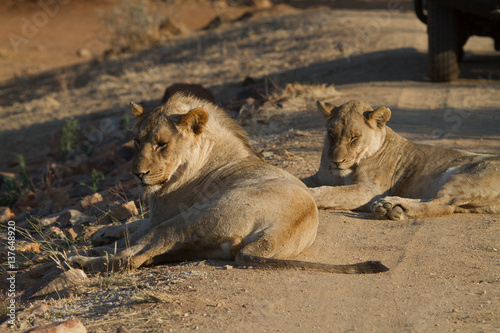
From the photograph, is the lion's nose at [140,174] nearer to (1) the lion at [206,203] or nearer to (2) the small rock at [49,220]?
(1) the lion at [206,203]

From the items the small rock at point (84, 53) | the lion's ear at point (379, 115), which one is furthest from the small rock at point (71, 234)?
the small rock at point (84, 53)

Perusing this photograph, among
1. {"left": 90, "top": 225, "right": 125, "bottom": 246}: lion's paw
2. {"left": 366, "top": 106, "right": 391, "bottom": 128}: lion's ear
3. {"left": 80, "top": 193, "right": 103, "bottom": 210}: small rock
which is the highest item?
{"left": 366, "top": 106, "right": 391, "bottom": 128}: lion's ear

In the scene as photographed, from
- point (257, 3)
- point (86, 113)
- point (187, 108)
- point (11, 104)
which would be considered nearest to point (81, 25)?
point (257, 3)

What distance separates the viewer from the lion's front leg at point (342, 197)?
641cm

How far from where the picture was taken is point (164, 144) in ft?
17.2

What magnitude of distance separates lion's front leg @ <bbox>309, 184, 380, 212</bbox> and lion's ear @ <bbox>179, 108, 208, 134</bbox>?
1.58 meters

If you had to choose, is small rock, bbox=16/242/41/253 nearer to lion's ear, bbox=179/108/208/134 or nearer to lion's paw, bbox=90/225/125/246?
lion's paw, bbox=90/225/125/246

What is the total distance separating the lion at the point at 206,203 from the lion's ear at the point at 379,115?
1.53 meters

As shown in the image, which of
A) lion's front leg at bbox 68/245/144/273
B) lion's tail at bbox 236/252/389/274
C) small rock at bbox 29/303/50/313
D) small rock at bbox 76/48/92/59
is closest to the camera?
small rock at bbox 29/303/50/313

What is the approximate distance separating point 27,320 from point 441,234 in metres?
3.51

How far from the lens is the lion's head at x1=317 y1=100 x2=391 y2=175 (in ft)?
21.6

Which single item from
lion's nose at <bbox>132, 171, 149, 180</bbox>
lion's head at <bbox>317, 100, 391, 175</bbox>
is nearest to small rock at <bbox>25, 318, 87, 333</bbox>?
lion's nose at <bbox>132, 171, 149, 180</bbox>

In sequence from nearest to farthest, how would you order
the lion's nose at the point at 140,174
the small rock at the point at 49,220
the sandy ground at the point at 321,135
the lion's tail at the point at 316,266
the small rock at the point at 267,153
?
the sandy ground at the point at 321,135 → the lion's tail at the point at 316,266 → the lion's nose at the point at 140,174 → the small rock at the point at 49,220 → the small rock at the point at 267,153

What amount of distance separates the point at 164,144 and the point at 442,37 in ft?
25.1
